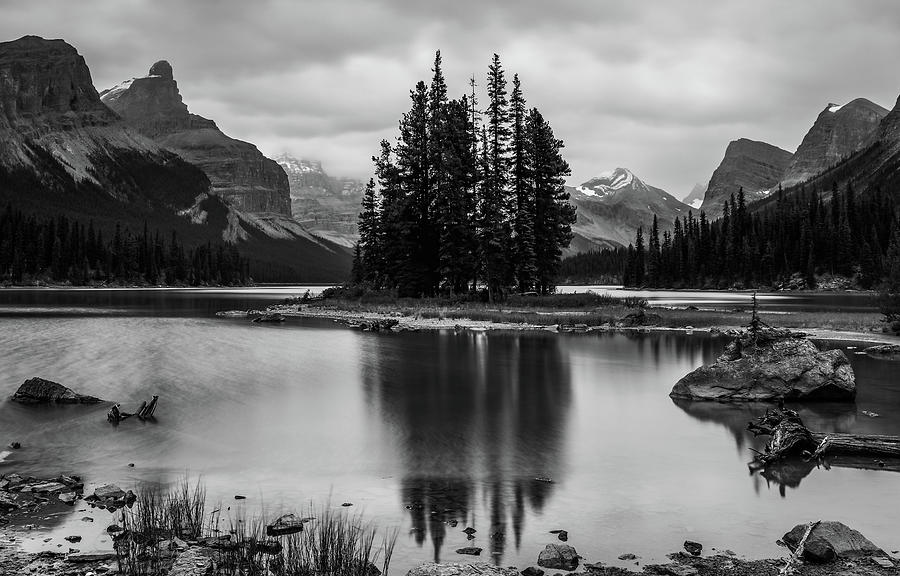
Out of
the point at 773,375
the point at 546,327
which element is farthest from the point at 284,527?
the point at 546,327

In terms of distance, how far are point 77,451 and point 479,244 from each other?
52.5 m

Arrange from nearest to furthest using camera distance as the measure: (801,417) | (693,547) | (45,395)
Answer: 1. (693,547)
2. (801,417)
3. (45,395)

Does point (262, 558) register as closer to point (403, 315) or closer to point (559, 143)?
point (403, 315)

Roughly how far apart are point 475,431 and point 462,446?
1954mm

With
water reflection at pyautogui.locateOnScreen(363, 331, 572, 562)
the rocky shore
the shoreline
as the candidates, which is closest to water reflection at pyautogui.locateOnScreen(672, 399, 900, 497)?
the rocky shore

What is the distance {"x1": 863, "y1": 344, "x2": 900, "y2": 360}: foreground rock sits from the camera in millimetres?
36375

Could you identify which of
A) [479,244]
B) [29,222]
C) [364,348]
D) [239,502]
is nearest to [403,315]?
[479,244]

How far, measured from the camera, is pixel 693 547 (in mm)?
11062

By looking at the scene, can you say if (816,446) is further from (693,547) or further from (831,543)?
(693,547)

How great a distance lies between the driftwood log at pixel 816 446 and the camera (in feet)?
55.0

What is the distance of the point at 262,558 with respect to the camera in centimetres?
1013

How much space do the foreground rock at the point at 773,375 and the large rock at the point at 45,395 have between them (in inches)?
877

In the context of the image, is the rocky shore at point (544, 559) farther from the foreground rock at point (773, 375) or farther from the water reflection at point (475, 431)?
the foreground rock at point (773, 375)

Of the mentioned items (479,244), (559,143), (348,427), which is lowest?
(348,427)
